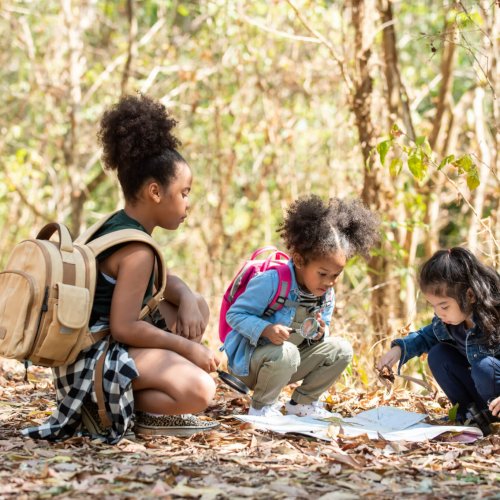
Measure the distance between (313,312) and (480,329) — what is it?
793 mm

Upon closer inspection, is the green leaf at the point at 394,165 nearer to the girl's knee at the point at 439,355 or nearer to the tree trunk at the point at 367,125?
the girl's knee at the point at 439,355

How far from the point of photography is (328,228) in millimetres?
3896

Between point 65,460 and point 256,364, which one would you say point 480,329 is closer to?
point 256,364

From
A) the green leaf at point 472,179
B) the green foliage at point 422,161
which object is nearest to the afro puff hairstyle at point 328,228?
the green foliage at point 422,161

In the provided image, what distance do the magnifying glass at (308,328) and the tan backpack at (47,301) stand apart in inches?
42.1

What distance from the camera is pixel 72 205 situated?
8.89 meters

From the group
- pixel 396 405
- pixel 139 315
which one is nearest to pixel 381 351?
pixel 396 405

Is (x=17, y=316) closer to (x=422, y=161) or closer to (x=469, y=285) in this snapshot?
(x=469, y=285)

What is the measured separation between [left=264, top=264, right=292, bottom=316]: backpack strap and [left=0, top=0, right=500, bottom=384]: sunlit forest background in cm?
112

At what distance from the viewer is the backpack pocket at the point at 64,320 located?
124 inches

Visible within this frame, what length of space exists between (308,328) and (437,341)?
2.05 ft

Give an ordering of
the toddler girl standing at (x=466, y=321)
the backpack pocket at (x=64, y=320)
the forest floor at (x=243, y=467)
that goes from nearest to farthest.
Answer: the forest floor at (x=243, y=467), the backpack pocket at (x=64, y=320), the toddler girl standing at (x=466, y=321)

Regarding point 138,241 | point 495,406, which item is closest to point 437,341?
point 495,406

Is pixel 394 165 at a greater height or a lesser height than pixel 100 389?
greater
